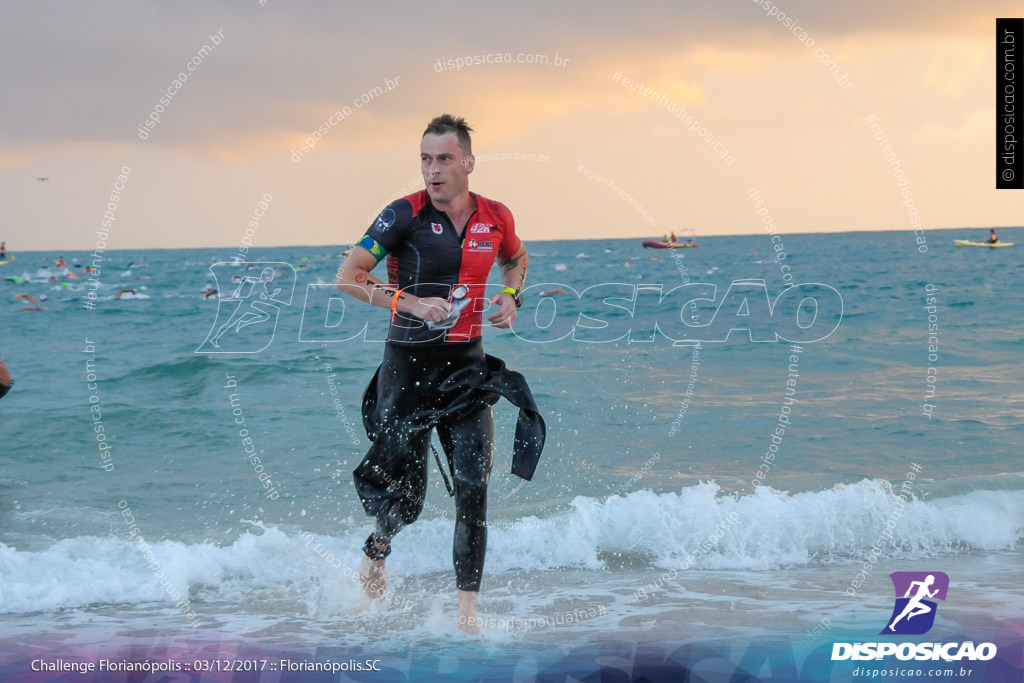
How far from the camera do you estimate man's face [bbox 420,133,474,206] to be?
519 cm

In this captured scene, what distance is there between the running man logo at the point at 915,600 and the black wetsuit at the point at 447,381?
2.53m

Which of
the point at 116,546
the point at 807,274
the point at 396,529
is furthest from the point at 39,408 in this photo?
the point at 807,274

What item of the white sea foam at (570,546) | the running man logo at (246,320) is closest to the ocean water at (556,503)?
the white sea foam at (570,546)

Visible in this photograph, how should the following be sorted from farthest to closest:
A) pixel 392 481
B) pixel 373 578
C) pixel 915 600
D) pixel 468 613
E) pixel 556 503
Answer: pixel 556 503, pixel 915 600, pixel 373 578, pixel 392 481, pixel 468 613

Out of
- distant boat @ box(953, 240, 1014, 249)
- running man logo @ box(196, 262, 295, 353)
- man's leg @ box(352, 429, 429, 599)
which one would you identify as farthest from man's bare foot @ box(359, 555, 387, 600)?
distant boat @ box(953, 240, 1014, 249)

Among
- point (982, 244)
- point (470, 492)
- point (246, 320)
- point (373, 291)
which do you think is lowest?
point (470, 492)

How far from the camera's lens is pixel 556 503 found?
897cm

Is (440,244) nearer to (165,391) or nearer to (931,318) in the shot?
Result: (165,391)

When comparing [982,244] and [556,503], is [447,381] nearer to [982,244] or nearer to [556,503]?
[556,503]

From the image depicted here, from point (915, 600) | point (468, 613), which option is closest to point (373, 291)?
point (468, 613)

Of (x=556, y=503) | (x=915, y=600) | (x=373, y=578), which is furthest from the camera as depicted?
(x=556, y=503)

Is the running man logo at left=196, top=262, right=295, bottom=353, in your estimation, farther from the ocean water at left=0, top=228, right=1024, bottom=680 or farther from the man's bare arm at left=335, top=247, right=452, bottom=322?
the man's bare arm at left=335, top=247, right=452, bottom=322

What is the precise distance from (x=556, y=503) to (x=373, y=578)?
3.18m

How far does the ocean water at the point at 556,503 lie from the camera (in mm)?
5910
